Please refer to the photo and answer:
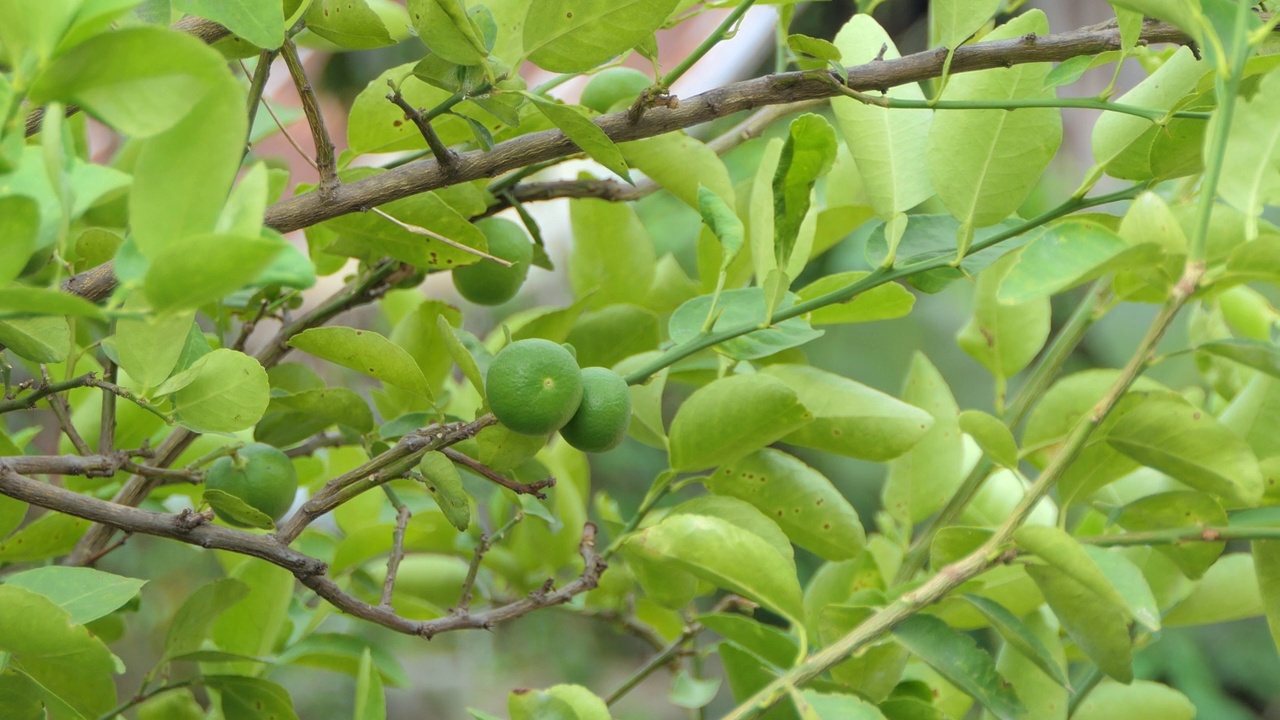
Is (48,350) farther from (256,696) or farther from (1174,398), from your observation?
(1174,398)

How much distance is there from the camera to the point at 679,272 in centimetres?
59

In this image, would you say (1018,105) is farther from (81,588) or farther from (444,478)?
(81,588)

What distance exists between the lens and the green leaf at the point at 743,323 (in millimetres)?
412

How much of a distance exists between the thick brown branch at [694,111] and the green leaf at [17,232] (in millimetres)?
156

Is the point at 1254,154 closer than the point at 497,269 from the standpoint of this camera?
→ Yes

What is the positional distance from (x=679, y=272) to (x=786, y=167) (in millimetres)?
221

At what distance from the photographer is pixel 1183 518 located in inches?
16.2

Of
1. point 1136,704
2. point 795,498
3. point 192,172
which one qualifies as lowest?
point 1136,704

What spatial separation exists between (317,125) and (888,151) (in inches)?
8.8

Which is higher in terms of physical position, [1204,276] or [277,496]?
[1204,276]

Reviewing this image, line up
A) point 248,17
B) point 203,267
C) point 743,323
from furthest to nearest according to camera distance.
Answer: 1. point 743,323
2. point 248,17
3. point 203,267

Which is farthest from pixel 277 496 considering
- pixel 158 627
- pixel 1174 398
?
pixel 158 627

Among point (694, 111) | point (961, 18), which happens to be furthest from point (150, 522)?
point (961, 18)

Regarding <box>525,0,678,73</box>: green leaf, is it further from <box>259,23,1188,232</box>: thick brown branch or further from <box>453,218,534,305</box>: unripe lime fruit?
<box>453,218,534,305</box>: unripe lime fruit
